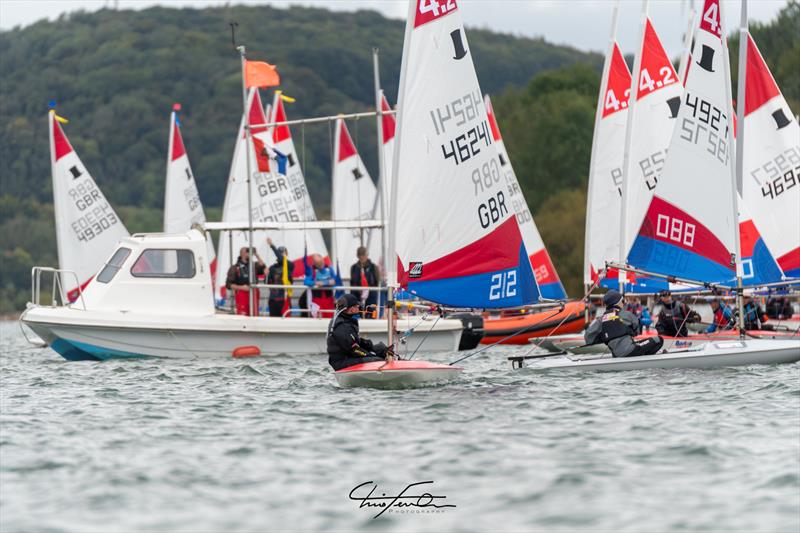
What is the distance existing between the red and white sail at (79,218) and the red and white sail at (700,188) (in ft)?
42.2

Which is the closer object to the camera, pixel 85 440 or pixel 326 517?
pixel 326 517

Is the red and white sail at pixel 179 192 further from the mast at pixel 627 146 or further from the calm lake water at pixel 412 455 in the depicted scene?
the calm lake water at pixel 412 455

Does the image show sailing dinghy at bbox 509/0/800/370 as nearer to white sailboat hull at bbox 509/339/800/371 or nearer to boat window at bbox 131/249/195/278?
white sailboat hull at bbox 509/339/800/371

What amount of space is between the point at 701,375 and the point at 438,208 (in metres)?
3.90

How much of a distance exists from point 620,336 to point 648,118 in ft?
27.4

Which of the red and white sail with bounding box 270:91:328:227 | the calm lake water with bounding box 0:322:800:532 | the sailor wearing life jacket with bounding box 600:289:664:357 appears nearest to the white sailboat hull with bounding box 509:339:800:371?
the sailor wearing life jacket with bounding box 600:289:664:357

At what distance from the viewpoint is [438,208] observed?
54.7 ft

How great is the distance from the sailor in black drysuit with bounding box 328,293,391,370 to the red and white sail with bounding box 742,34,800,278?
11.8 metres

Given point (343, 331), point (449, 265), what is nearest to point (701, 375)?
point (449, 265)

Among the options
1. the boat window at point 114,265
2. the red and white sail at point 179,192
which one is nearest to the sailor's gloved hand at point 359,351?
the boat window at point 114,265

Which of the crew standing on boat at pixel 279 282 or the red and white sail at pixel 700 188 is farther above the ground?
the red and white sail at pixel 700 188

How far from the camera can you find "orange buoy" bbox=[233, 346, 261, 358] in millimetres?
21016

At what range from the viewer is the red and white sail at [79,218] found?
2798 cm

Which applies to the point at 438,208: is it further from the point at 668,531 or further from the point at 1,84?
the point at 1,84
